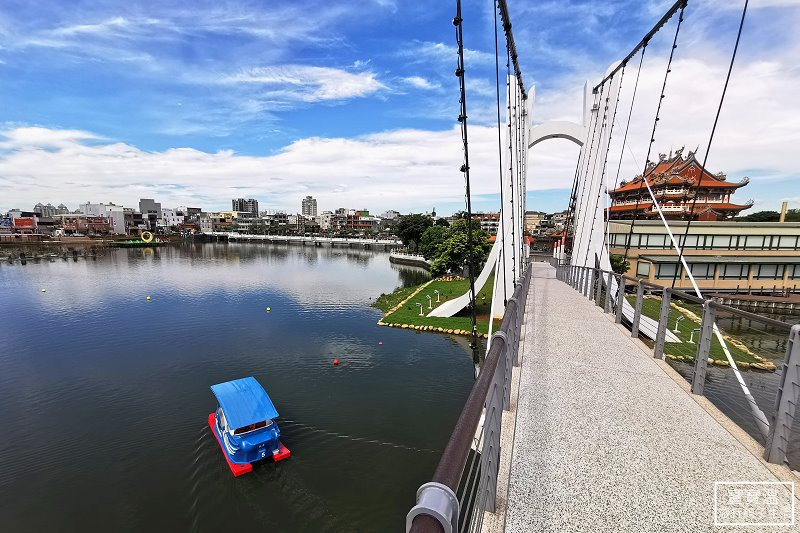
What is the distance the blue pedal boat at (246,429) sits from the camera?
10.6m

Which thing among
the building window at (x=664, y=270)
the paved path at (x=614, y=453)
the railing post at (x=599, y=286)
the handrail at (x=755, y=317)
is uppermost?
the handrail at (x=755, y=317)

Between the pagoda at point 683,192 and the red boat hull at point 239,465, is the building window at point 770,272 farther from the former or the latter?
the red boat hull at point 239,465

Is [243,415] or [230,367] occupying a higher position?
[243,415]

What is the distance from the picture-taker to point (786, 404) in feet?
10.1

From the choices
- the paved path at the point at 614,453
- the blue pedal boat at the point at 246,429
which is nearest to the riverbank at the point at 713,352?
the paved path at the point at 614,453

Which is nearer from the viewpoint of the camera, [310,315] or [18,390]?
[18,390]

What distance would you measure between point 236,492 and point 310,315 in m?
18.4

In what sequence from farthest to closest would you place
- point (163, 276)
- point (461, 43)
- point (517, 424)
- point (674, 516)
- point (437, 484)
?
point (163, 276)
point (461, 43)
point (517, 424)
point (674, 516)
point (437, 484)

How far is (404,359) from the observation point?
1892cm

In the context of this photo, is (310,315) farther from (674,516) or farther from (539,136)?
(674,516)

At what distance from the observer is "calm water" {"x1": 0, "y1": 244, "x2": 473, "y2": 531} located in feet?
31.8

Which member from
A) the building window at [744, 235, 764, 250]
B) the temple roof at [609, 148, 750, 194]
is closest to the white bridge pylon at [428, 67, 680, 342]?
the building window at [744, 235, 764, 250]

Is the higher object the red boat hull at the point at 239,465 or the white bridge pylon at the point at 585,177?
the white bridge pylon at the point at 585,177

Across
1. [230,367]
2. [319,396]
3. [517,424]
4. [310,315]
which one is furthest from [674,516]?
[310,315]
